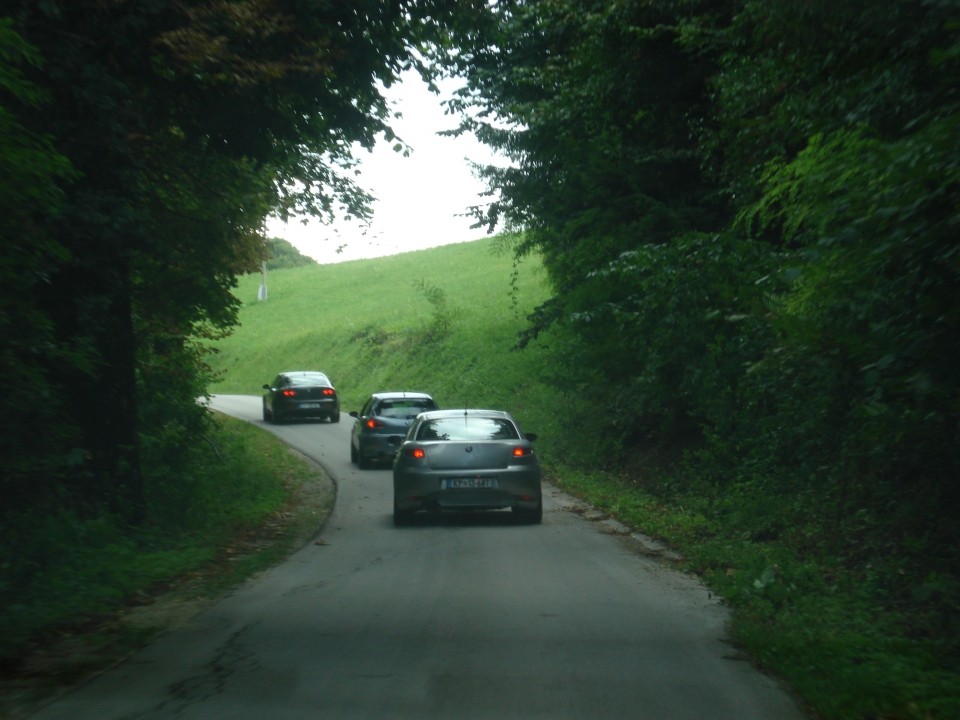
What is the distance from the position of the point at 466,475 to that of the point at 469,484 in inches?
4.8

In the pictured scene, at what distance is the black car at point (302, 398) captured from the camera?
109 feet

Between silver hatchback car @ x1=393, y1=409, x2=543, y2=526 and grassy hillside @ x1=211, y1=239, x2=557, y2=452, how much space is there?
8.92 metres

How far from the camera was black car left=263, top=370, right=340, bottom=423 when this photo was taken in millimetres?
33312

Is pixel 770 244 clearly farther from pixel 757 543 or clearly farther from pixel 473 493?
pixel 473 493

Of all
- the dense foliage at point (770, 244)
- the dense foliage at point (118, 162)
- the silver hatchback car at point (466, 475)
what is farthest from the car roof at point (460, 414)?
the dense foliage at point (118, 162)

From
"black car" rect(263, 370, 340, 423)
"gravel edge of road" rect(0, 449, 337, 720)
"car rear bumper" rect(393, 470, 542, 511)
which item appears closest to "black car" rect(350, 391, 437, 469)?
"car rear bumper" rect(393, 470, 542, 511)

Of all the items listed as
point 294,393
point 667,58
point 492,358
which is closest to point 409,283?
point 492,358

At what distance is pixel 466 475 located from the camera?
14.2m

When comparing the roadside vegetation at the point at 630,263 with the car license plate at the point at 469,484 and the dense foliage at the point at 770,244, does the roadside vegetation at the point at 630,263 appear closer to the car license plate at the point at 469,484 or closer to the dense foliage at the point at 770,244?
the dense foliage at the point at 770,244

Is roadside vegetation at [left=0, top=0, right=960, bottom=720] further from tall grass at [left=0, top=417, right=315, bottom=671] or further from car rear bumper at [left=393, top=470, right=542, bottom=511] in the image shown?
car rear bumper at [left=393, top=470, right=542, bottom=511]

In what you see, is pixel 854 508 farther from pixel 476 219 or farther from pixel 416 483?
pixel 476 219

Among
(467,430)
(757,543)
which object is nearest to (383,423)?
(467,430)

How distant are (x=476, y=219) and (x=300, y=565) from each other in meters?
15.7

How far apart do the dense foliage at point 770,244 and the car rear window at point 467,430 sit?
2.58 metres
